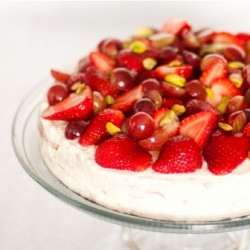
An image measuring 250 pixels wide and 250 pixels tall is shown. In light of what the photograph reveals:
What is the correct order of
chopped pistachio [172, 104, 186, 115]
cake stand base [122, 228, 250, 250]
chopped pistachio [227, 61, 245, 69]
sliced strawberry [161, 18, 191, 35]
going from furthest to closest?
sliced strawberry [161, 18, 191, 35] < cake stand base [122, 228, 250, 250] < chopped pistachio [227, 61, 245, 69] < chopped pistachio [172, 104, 186, 115]

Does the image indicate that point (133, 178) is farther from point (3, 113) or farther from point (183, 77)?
point (3, 113)

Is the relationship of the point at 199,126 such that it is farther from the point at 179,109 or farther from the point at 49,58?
the point at 49,58

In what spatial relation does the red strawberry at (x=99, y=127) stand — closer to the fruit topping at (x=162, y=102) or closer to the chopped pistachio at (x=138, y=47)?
the fruit topping at (x=162, y=102)

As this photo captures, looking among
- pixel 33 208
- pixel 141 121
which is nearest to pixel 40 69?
pixel 33 208

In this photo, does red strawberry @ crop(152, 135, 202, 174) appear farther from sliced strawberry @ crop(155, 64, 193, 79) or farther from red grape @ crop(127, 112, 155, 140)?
sliced strawberry @ crop(155, 64, 193, 79)

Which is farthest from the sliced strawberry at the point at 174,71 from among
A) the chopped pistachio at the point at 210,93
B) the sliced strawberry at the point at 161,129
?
the sliced strawberry at the point at 161,129

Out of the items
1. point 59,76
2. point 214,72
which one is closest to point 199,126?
point 214,72

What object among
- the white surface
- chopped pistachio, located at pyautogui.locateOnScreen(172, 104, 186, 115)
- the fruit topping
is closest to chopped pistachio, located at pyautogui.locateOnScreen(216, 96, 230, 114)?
the fruit topping
